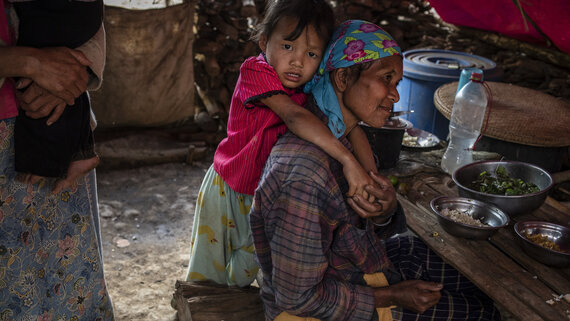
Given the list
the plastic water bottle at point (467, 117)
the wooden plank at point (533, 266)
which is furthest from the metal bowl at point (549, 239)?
the plastic water bottle at point (467, 117)

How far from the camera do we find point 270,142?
2010 millimetres

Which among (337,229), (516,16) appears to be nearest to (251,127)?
(337,229)

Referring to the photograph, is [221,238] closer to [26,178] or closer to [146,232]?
[26,178]

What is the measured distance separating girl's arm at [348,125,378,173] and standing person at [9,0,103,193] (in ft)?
3.64

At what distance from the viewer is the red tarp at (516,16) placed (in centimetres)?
374

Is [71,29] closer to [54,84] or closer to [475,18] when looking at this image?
[54,84]

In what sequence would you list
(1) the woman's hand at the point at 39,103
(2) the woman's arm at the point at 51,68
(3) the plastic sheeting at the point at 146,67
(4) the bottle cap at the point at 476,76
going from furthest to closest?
1. (3) the plastic sheeting at the point at 146,67
2. (4) the bottle cap at the point at 476,76
3. (1) the woman's hand at the point at 39,103
4. (2) the woman's arm at the point at 51,68

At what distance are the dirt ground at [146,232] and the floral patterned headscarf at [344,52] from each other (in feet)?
5.95

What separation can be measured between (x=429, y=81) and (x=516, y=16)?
3.38 ft

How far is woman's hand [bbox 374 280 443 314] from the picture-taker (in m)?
1.84

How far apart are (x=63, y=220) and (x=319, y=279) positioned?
1052 millimetres

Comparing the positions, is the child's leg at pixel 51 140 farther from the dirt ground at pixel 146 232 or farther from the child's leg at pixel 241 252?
the dirt ground at pixel 146 232

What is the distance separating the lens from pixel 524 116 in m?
3.09

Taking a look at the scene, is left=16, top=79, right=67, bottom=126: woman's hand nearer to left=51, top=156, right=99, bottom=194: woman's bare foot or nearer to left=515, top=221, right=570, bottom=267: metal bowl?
left=51, top=156, right=99, bottom=194: woman's bare foot
